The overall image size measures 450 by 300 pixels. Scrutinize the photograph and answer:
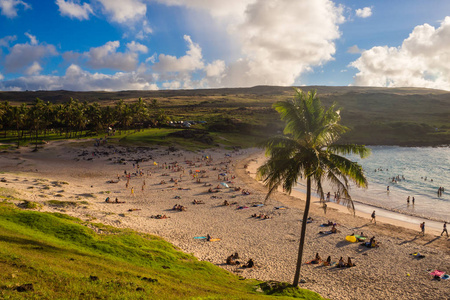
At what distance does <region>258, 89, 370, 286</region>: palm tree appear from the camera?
1274 centimetres

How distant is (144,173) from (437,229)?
167 ft

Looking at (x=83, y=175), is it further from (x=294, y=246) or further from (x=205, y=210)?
(x=294, y=246)

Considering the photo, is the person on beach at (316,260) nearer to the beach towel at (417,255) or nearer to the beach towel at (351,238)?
the beach towel at (351,238)

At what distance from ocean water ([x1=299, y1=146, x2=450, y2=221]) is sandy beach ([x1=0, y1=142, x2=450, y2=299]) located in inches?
348

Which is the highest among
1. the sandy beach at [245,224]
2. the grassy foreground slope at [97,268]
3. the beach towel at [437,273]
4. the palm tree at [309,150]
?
the palm tree at [309,150]

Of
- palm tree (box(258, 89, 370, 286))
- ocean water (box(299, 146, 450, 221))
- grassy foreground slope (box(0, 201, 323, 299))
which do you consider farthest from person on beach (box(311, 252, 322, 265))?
ocean water (box(299, 146, 450, 221))

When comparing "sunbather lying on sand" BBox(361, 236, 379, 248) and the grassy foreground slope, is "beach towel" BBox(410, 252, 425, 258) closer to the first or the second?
"sunbather lying on sand" BBox(361, 236, 379, 248)

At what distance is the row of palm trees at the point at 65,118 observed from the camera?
72875 millimetres

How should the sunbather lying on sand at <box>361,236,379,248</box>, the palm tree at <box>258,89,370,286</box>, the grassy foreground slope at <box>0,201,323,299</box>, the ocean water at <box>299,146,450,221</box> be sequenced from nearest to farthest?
1. the grassy foreground slope at <box>0,201,323,299</box>
2. the palm tree at <box>258,89,370,286</box>
3. the sunbather lying on sand at <box>361,236,379,248</box>
4. the ocean water at <box>299,146,450,221</box>

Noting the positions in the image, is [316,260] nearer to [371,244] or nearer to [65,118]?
[371,244]

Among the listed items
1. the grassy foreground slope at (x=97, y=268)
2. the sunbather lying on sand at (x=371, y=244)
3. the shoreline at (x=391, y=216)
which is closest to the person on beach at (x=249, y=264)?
the grassy foreground slope at (x=97, y=268)

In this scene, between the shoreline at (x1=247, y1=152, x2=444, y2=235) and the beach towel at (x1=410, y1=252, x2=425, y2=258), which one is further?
the shoreline at (x1=247, y1=152, x2=444, y2=235)

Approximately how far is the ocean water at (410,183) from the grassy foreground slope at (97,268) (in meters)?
35.4

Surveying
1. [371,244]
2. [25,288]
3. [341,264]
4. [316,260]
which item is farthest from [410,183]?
[25,288]
